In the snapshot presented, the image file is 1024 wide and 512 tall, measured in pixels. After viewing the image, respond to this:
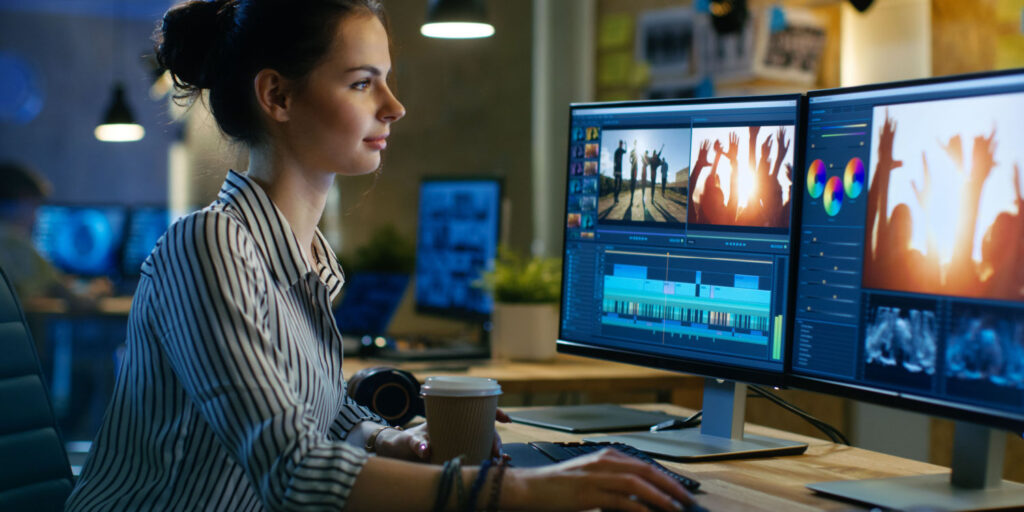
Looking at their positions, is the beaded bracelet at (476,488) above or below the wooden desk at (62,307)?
above

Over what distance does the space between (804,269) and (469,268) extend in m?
1.53

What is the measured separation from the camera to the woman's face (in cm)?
129

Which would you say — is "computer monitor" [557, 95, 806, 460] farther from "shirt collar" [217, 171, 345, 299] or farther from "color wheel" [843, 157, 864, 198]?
"shirt collar" [217, 171, 345, 299]

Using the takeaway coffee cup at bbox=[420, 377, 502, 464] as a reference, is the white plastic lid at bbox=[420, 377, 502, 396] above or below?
above

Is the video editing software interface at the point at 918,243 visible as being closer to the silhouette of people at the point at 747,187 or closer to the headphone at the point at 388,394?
the silhouette of people at the point at 747,187

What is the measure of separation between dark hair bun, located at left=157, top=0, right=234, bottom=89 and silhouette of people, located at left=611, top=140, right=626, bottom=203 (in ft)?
2.04

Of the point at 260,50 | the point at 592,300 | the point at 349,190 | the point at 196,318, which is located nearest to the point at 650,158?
the point at 592,300

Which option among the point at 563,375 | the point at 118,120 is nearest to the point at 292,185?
the point at 563,375

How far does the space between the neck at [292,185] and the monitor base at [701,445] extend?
572 millimetres

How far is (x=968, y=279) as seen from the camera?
1065 mm

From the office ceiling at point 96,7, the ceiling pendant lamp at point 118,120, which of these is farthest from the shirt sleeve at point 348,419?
the office ceiling at point 96,7

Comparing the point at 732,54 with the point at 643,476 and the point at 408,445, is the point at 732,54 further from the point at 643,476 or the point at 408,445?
the point at 643,476

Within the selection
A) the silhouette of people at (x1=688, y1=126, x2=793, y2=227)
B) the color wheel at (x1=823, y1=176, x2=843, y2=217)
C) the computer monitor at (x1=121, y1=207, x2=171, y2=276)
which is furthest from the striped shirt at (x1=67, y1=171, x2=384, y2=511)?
the computer monitor at (x1=121, y1=207, x2=171, y2=276)

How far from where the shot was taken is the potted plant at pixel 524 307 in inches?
102
